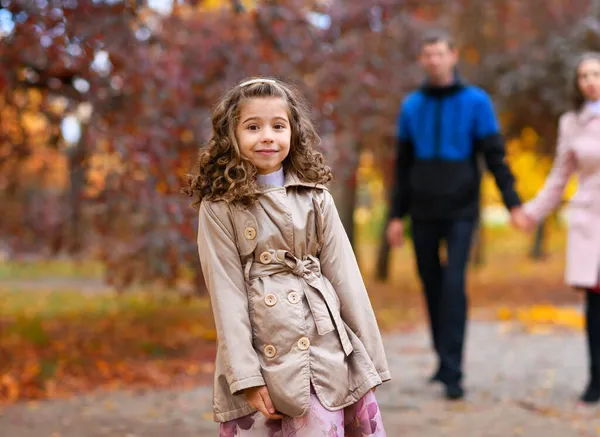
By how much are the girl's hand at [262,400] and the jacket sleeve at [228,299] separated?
4 cm

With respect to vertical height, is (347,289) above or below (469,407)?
above

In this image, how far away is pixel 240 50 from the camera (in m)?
7.43

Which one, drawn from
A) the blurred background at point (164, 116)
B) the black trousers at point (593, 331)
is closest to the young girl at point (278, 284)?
the blurred background at point (164, 116)

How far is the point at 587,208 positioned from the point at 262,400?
3.33 metres

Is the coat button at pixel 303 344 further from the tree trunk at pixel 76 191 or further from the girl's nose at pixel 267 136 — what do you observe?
the tree trunk at pixel 76 191

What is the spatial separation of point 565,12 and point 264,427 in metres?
10.9

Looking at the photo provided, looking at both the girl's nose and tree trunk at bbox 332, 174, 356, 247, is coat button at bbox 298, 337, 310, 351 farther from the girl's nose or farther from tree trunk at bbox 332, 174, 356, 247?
tree trunk at bbox 332, 174, 356, 247

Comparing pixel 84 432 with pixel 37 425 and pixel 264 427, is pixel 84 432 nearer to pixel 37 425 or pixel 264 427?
pixel 37 425

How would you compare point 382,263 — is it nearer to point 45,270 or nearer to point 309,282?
point 45,270

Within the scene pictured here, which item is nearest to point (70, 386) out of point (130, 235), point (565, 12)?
point (130, 235)

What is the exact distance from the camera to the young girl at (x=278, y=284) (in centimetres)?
262

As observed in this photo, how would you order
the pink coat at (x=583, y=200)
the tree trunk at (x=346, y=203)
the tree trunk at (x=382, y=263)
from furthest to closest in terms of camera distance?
the tree trunk at (x=382, y=263), the tree trunk at (x=346, y=203), the pink coat at (x=583, y=200)

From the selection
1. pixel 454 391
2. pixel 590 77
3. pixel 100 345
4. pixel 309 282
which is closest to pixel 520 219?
pixel 590 77

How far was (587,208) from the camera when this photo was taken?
5277mm
